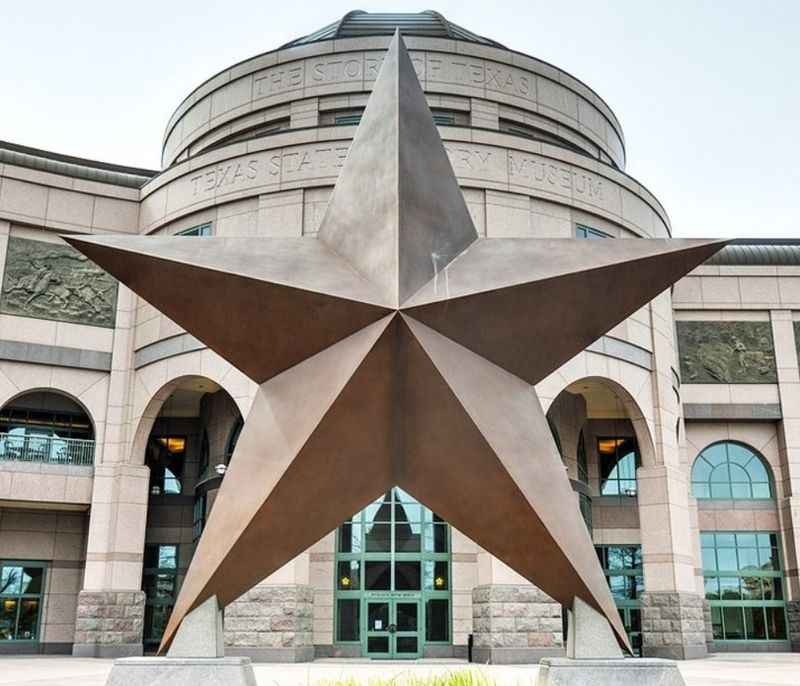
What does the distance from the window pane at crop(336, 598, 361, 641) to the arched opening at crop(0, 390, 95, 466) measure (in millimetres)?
9607

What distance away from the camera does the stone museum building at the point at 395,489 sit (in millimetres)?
27297

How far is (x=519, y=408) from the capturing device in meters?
11.6

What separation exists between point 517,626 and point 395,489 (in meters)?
5.23

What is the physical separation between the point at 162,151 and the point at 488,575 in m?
23.7

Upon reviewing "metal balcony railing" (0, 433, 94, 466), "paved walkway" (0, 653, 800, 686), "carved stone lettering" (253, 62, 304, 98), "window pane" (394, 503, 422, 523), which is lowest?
"paved walkway" (0, 653, 800, 686)

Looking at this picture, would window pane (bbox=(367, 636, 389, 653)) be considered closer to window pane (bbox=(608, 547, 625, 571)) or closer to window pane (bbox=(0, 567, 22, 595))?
window pane (bbox=(608, 547, 625, 571))

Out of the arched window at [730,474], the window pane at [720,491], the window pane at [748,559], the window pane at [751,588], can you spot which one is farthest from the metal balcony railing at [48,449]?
the window pane at [751,588]

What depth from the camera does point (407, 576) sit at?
27406mm

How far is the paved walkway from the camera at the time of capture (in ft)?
53.4

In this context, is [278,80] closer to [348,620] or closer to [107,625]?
[348,620]

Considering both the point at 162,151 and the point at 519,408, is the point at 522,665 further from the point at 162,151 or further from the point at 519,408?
the point at 162,151

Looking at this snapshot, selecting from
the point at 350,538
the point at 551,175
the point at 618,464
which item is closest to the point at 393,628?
the point at 350,538

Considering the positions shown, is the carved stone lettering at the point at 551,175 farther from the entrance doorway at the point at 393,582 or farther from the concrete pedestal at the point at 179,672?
the concrete pedestal at the point at 179,672

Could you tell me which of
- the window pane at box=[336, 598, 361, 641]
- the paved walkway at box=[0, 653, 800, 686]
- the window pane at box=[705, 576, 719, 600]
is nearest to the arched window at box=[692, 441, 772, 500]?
the window pane at box=[705, 576, 719, 600]
